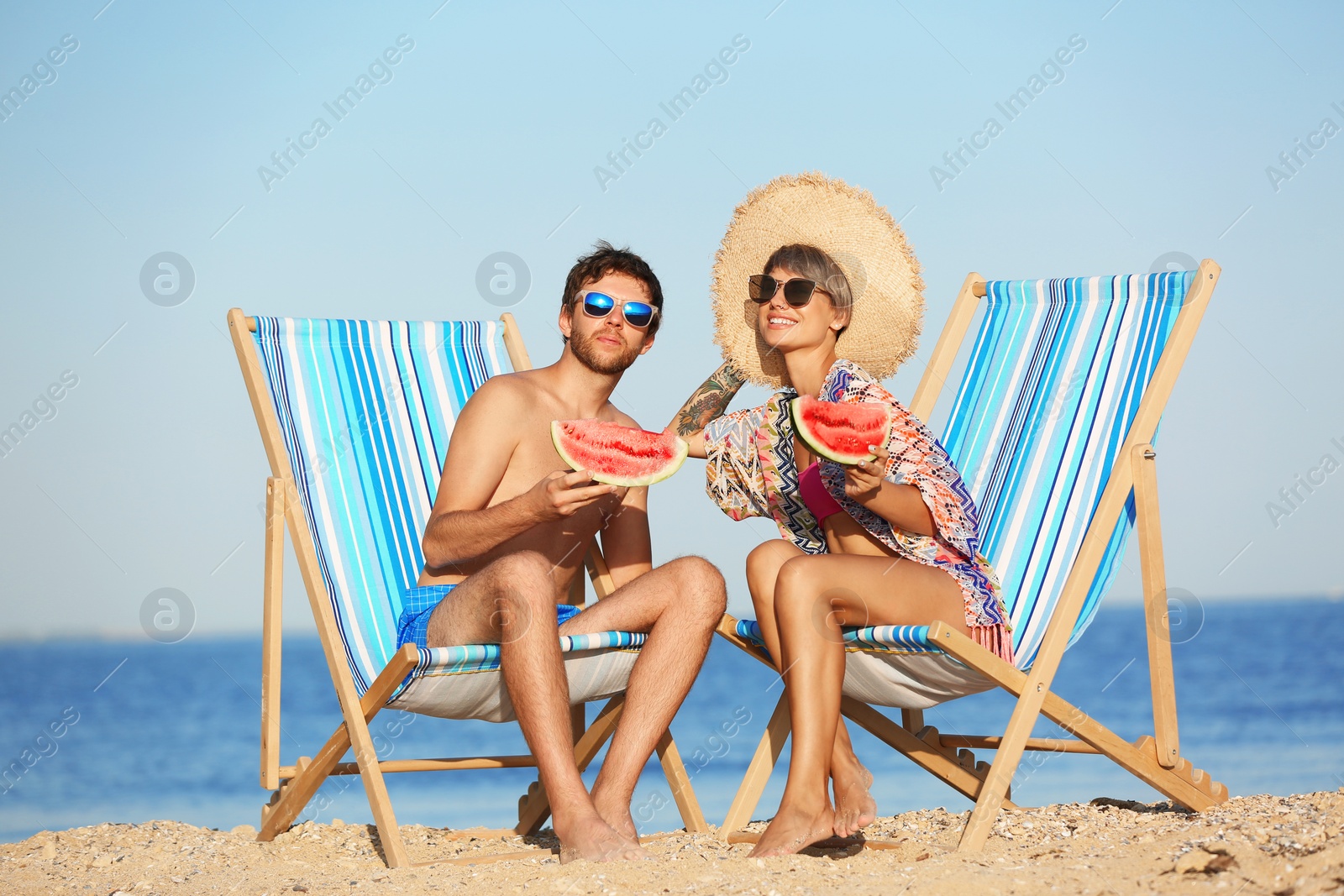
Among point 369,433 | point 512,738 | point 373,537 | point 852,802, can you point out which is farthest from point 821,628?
point 512,738

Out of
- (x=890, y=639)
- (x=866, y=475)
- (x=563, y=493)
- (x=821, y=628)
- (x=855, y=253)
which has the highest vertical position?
(x=855, y=253)

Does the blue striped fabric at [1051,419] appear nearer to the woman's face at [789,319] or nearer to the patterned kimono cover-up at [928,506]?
the patterned kimono cover-up at [928,506]

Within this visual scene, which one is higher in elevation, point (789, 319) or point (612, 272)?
point (789, 319)

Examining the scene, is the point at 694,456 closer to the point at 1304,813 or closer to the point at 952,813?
the point at 952,813

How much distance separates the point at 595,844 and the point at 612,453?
1.08m

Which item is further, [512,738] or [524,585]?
[512,738]

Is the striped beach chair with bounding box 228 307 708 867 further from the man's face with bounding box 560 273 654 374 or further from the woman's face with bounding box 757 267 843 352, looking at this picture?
the woman's face with bounding box 757 267 843 352

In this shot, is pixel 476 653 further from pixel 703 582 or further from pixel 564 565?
pixel 564 565

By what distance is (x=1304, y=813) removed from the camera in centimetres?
320

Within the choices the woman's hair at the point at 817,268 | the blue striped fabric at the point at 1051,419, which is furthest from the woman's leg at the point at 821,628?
the woman's hair at the point at 817,268

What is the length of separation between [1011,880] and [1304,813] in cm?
104

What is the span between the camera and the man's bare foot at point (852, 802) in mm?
3730

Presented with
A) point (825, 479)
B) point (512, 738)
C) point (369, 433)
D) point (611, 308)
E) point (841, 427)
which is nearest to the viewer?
point (841, 427)

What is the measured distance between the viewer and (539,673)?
134 inches
